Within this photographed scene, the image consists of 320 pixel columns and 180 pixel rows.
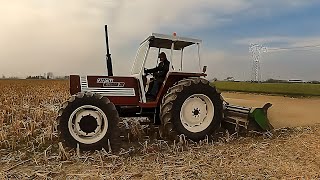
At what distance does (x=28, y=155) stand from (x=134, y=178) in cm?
231

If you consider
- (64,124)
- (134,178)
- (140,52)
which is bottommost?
(134,178)

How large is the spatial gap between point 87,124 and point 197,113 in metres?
2.33

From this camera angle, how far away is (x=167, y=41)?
770cm

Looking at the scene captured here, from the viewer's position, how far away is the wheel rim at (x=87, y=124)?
6531 millimetres

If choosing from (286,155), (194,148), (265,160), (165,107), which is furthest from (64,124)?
(286,155)

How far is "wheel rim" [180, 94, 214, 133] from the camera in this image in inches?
292

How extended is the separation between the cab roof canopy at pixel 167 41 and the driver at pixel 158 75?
219 millimetres

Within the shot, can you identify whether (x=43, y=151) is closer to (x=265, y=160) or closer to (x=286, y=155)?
(x=265, y=160)

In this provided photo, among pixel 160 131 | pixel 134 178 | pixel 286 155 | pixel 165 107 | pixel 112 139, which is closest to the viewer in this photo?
pixel 134 178

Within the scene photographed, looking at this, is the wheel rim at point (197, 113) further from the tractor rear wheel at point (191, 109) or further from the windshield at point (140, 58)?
the windshield at point (140, 58)

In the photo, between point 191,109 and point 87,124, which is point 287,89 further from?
point 87,124

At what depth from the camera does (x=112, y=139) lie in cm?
666

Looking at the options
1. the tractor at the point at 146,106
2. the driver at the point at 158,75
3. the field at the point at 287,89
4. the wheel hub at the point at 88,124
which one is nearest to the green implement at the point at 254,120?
the tractor at the point at 146,106

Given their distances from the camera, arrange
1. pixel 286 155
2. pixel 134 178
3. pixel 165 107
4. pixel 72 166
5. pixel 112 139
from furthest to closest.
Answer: pixel 165 107, pixel 112 139, pixel 286 155, pixel 72 166, pixel 134 178
